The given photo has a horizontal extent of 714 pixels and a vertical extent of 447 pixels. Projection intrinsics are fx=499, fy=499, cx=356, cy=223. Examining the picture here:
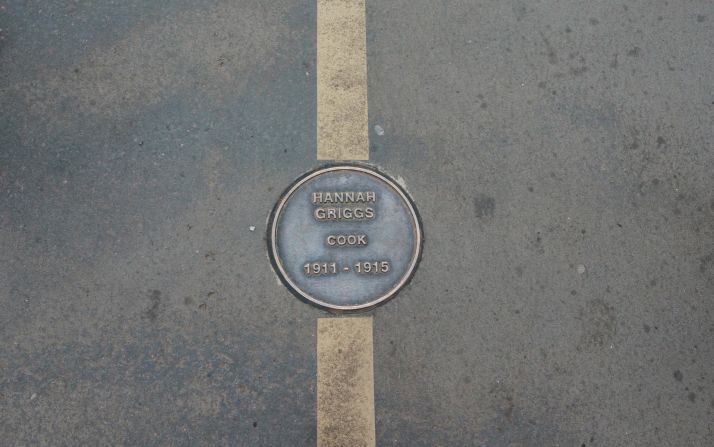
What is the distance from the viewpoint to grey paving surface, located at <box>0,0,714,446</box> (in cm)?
242

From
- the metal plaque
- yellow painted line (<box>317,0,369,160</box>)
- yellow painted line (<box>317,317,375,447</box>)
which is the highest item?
yellow painted line (<box>317,0,369,160</box>)

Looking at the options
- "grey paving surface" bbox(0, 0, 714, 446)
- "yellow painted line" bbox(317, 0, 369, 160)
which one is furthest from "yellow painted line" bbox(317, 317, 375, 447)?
"yellow painted line" bbox(317, 0, 369, 160)

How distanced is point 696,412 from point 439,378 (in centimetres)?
136

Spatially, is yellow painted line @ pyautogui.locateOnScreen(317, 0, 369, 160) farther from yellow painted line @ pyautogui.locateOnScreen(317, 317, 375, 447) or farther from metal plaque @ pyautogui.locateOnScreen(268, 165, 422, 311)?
yellow painted line @ pyautogui.locateOnScreen(317, 317, 375, 447)

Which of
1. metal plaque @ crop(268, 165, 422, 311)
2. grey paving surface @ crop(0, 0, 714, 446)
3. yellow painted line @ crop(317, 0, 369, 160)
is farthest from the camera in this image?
yellow painted line @ crop(317, 0, 369, 160)

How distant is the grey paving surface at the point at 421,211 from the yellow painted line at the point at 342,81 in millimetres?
65

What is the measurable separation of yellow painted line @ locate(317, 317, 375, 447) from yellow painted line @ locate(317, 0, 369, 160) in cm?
90

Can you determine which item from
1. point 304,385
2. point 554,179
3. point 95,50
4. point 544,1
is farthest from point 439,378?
point 95,50

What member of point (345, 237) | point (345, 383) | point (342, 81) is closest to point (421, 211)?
point (345, 237)

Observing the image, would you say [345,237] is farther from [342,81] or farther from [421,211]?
[342,81]

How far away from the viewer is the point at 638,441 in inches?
99.3

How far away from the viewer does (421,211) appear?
265cm

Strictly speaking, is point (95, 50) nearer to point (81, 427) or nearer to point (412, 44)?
point (412, 44)

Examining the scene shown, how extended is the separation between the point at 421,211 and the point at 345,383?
96cm
